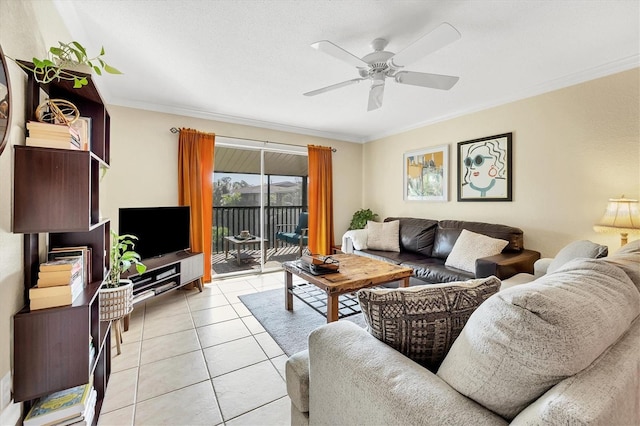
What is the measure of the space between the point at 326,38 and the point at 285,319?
8.18 feet

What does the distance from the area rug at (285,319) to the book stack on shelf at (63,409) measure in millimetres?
1227

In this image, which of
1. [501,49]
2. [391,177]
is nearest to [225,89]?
[501,49]

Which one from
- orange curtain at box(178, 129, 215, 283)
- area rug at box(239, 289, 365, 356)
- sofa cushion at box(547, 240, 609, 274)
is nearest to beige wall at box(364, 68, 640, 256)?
sofa cushion at box(547, 240, 609, 274)

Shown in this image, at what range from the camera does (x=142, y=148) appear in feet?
11.5

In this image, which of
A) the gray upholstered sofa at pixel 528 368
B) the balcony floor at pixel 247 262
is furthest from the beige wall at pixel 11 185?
the balcony floor at pixel 247 262

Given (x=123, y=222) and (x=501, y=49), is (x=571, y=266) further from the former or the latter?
(x=123, y=222)

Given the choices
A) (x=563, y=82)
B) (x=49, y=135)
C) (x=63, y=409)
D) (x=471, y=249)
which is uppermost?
(x=563, y=82)

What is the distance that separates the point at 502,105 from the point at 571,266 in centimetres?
302

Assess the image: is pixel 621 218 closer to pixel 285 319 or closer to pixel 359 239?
pixel 359 239

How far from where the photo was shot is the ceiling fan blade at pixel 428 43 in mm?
1615

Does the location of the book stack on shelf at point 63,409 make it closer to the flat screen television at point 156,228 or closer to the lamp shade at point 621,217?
the flat screen television at point 156,228

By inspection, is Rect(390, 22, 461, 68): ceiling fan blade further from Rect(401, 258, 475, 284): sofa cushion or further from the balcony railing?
the balcony railing

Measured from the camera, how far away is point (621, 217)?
2.26 metres

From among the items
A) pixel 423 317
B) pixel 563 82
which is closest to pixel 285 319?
pixel 423 317
